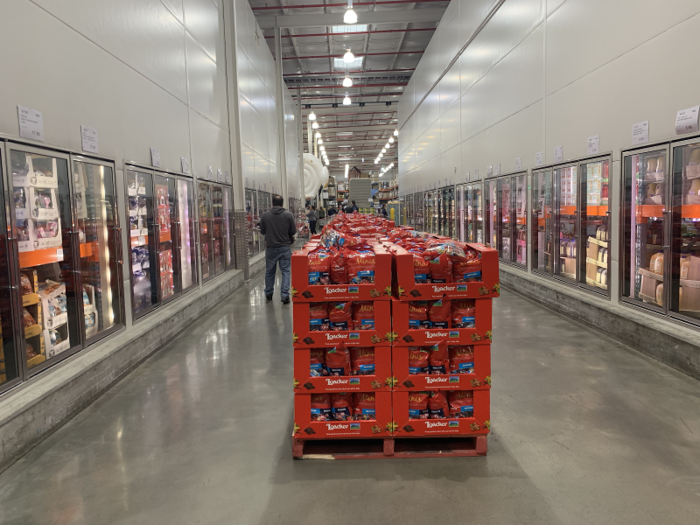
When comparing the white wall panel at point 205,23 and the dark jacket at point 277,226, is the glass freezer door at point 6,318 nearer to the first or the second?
the dark jacket at point 277,226

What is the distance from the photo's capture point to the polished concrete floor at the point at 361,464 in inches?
105

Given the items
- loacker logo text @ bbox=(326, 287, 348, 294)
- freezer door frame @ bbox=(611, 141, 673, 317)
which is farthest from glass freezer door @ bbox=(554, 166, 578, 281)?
loacker logo text @ bbox=(326, 287, 348, 294)

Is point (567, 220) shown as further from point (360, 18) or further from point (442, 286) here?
point (360, 18)

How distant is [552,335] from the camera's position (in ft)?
20.1

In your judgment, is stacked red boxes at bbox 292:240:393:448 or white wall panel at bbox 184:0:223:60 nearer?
stacked red boxes at bbox 292:240:393:448

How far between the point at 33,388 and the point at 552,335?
18.3 feet

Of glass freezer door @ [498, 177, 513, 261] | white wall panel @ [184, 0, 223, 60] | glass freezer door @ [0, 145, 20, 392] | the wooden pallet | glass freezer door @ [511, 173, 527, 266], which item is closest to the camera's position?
the wooden pallet

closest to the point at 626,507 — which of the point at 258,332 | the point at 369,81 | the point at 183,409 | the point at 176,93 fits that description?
the point at 183,409

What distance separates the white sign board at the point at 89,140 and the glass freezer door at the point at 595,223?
6.07 metres

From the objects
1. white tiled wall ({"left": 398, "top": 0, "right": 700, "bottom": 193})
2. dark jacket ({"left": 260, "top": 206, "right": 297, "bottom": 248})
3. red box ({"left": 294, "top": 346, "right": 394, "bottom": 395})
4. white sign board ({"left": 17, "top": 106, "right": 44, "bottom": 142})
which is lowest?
red box ({"left": 294, "top": 346, "right": 394, "bottom": 395})

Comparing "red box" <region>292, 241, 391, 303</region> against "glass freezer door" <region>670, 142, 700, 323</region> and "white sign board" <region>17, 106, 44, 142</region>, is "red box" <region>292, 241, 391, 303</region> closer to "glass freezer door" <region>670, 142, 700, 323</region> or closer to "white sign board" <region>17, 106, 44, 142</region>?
"white sign board" <region>17, 106, 44, 142</region>

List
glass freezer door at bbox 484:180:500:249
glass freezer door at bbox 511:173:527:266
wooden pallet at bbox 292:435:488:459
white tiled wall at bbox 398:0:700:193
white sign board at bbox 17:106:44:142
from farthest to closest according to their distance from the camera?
glass freezer door at bbox 484:180:500:249
glass freezer door at bbox 511:173:527:266
white tiled wall at bbox 398:0:700:193
white sign board at bbox 17:106:44:142
wooden pallet at bbox 292:435:488:459

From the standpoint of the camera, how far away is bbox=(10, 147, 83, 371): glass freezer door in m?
3.88

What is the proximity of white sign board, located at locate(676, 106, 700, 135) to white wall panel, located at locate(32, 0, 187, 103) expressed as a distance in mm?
5949
